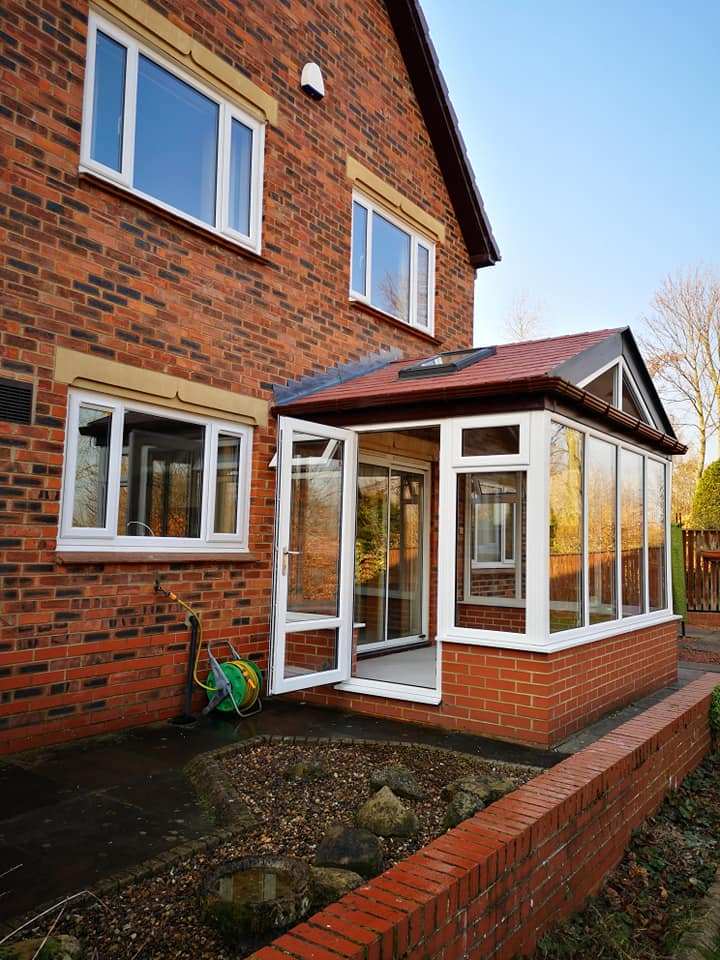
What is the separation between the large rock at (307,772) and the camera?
15.6 feet

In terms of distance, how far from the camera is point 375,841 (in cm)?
351

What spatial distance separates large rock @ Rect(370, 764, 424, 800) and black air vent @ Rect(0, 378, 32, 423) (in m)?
3.32

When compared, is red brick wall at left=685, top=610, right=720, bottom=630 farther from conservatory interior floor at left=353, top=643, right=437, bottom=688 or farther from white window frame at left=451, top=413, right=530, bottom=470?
white window frame at left=451, top=413, right=530, bottom=470

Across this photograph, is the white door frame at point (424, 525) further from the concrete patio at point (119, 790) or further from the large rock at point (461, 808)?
the large rock at point (461, 808)

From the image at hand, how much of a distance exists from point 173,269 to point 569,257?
31.5 m

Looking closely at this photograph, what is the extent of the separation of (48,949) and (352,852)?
135 centimetres

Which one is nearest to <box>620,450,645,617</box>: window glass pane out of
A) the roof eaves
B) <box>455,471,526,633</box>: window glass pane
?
<box>455,471,526,633</box>: window glass pane

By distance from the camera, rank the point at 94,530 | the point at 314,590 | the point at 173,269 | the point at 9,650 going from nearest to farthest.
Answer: the point at 9,650 < the point at 94,530 < the point at 173,269 < the point at 314,590

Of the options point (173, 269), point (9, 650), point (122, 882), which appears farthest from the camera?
point (173, 269)

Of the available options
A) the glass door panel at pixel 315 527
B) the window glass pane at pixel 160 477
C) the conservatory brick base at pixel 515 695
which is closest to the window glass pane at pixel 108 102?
the window glass pane at pixel 160 477

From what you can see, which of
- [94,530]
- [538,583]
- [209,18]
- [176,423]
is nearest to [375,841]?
[538,583]

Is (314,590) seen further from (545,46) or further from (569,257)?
(569,257)

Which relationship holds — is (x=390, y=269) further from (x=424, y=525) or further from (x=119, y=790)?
(x=119, y=790)

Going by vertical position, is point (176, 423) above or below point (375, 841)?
above
